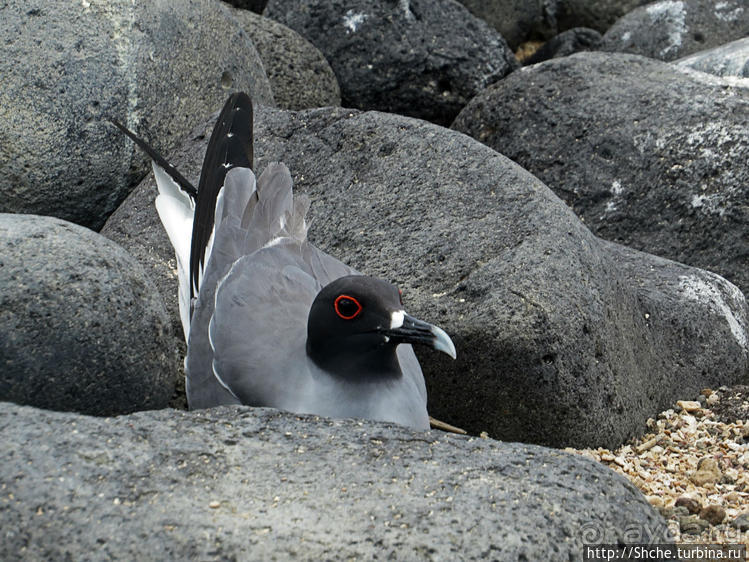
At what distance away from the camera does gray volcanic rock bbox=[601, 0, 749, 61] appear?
8.37 meters

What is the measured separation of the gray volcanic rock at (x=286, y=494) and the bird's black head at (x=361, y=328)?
1.60 feet

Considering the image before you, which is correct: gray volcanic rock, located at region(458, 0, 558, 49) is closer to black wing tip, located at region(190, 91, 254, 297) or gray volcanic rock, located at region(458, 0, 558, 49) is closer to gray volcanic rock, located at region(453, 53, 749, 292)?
gray volcanic rock, located at region(453, 53, 749, 292)

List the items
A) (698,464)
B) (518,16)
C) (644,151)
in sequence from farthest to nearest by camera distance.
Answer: (518,16) < (644,151) < (698,464)

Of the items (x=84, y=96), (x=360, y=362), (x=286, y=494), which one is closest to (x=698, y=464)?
(x=360, y=362)

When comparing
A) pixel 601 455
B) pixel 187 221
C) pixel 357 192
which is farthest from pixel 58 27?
pixel 601 455

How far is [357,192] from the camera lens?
4230 mm

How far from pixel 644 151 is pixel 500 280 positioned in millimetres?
1880

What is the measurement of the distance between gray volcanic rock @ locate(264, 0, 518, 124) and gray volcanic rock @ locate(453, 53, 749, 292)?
5.37 ft

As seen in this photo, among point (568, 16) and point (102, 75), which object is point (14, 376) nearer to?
point (102, 75)

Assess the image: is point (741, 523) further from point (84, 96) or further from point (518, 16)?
point (518, 16)

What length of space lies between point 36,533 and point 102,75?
2959 millimetres

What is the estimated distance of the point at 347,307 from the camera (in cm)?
300

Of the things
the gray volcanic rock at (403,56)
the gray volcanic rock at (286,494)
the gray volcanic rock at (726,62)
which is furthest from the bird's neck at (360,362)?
the gray volcanic rock at (403,56)

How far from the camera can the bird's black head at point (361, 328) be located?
9.66 ft
